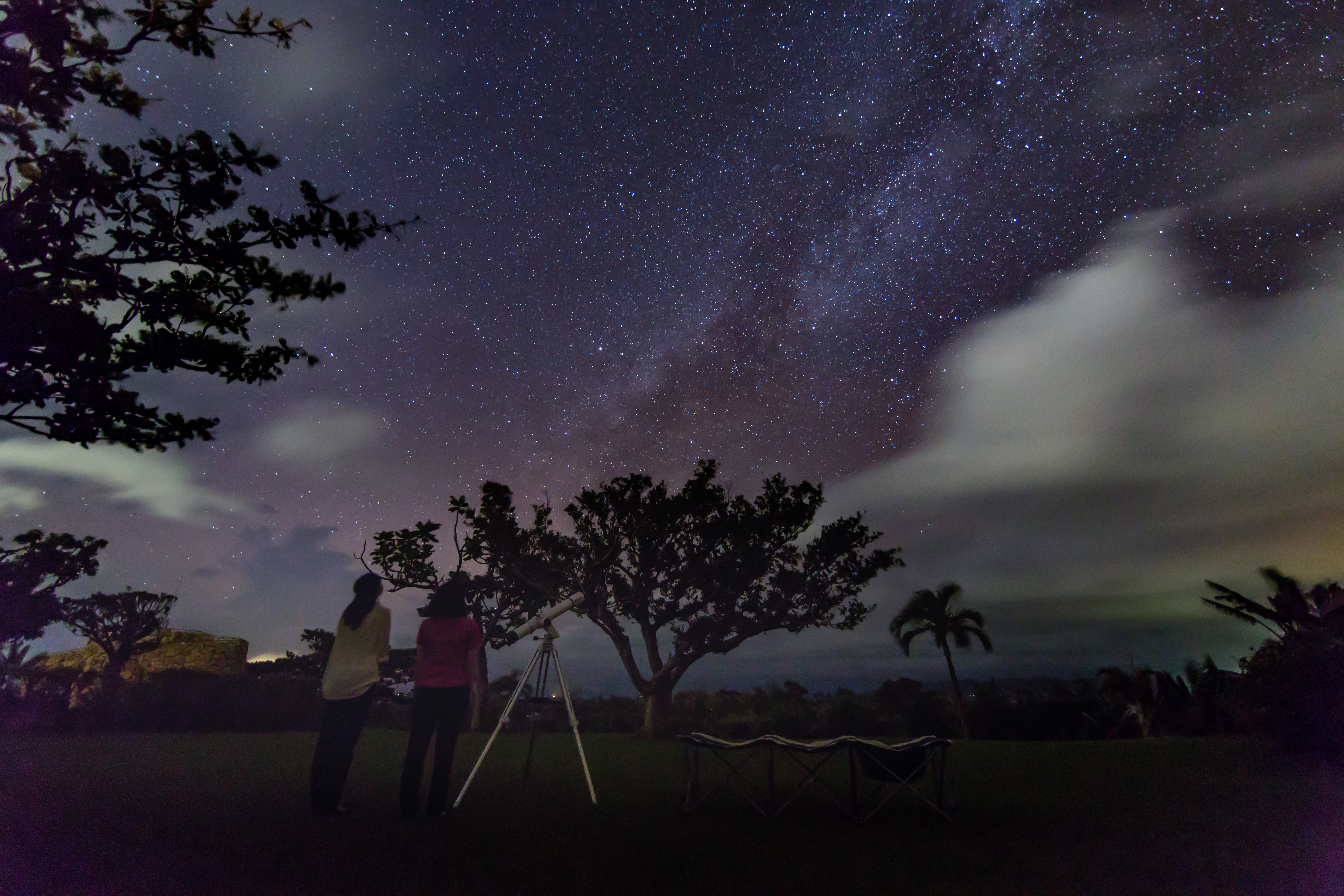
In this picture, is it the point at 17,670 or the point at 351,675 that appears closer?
the point at 351,675

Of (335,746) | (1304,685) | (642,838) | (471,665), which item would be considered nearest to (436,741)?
(471,665)

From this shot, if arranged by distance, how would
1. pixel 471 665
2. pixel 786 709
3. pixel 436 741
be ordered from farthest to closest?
1. pixel 786 709
2. pixel 471 665
3. pixel 436 741

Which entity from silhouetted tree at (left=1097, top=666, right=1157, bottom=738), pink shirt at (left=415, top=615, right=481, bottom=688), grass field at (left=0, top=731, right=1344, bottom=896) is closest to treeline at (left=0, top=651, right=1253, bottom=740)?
silhouetted tree at (left=1097, top=666, right=1157, bottom=738)

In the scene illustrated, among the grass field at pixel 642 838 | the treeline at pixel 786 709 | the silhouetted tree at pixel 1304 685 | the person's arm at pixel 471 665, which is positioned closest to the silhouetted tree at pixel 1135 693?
the treeline at pixel 786 709

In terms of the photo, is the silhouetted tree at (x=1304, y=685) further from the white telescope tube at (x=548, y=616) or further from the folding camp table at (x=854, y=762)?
the white telescope tube at (x=548, y=616)

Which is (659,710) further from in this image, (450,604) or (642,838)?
(642,838)

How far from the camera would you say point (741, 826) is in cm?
612

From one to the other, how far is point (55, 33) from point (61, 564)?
923 inches

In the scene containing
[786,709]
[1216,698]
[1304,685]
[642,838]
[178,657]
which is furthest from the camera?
[178,657]

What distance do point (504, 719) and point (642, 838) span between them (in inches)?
95.2

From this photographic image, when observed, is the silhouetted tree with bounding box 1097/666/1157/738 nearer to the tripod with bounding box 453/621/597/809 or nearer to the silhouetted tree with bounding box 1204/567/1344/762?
the silhouetted tree with bounding box 1204/567/1344/762

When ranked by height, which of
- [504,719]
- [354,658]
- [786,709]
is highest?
[354,658]

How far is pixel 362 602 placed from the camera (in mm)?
6586

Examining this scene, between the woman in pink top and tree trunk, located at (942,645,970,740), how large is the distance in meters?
18.0
